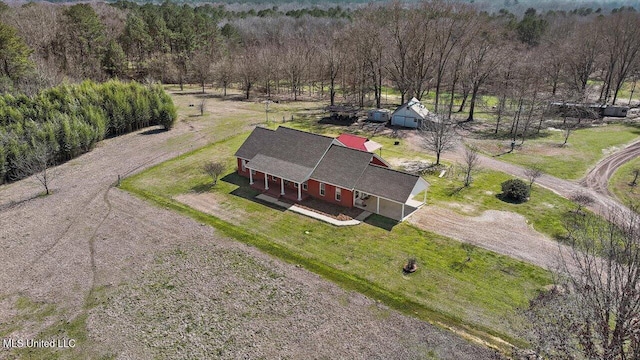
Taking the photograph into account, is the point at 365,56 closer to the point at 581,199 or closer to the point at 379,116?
the point at 379,116

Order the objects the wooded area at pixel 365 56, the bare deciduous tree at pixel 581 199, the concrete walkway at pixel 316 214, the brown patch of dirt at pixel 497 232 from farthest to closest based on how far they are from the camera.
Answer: the wooded area at pixel 365 56 → the bare deciduous tree at pixel 581 199 → the concrete walkway at pixel 316 214 → the brown patch of dirt at pixel 497 232

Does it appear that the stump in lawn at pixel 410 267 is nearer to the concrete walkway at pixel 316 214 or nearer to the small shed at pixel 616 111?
the concrete walkway at pixel 316 214

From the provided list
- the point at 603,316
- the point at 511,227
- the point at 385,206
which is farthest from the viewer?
the point at 385,206

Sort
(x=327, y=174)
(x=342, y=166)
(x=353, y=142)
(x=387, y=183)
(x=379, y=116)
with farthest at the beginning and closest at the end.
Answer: (x=379, y=116) → (x=353, y=142) → (x=342, y=166) → (x=327, y=174) → (x=387, y=183)

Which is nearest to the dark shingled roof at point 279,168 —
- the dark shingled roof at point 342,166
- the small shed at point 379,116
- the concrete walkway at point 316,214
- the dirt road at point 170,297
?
the dark shingled roof at point 342,166

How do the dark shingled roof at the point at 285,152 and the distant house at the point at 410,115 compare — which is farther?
the distant house at the point at 410,115

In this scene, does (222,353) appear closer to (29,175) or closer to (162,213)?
(162,213)

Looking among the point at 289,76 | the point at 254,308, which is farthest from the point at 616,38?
the point at 254,308

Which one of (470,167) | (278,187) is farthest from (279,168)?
(470,167)
